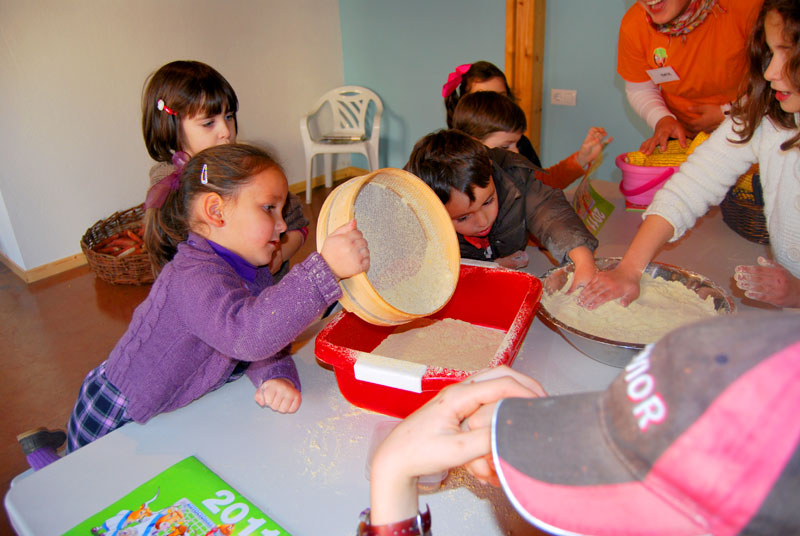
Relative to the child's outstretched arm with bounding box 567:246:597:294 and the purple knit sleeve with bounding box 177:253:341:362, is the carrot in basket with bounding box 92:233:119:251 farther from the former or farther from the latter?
the child's outstretched arm with bounding box 567:246:597:294

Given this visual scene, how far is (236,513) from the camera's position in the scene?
2.30ft

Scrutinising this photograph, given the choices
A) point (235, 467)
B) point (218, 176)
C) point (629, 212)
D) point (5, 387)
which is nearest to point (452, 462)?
point (235, 467)

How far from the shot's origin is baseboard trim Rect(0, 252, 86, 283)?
3213mm

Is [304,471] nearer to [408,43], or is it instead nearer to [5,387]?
[5,387]

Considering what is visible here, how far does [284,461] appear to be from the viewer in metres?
0.80

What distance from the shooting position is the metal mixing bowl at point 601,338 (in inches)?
35.3

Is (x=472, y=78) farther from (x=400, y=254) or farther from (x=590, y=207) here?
(x=400, y=254)

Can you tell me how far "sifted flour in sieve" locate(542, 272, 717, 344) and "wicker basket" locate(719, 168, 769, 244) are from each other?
47 cm

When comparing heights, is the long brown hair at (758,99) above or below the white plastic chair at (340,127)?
above

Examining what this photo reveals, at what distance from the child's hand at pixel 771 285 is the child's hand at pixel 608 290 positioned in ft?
0.62

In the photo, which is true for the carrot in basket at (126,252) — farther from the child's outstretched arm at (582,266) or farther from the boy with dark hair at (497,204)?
the child's outstretched arm at (582,266)

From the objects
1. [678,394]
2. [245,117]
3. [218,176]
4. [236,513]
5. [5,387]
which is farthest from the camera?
[245,117]

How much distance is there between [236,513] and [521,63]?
338 cm

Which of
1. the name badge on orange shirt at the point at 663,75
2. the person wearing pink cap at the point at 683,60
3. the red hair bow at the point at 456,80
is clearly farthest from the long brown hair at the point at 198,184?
the name badge on orange shirt at the point at 663,75
